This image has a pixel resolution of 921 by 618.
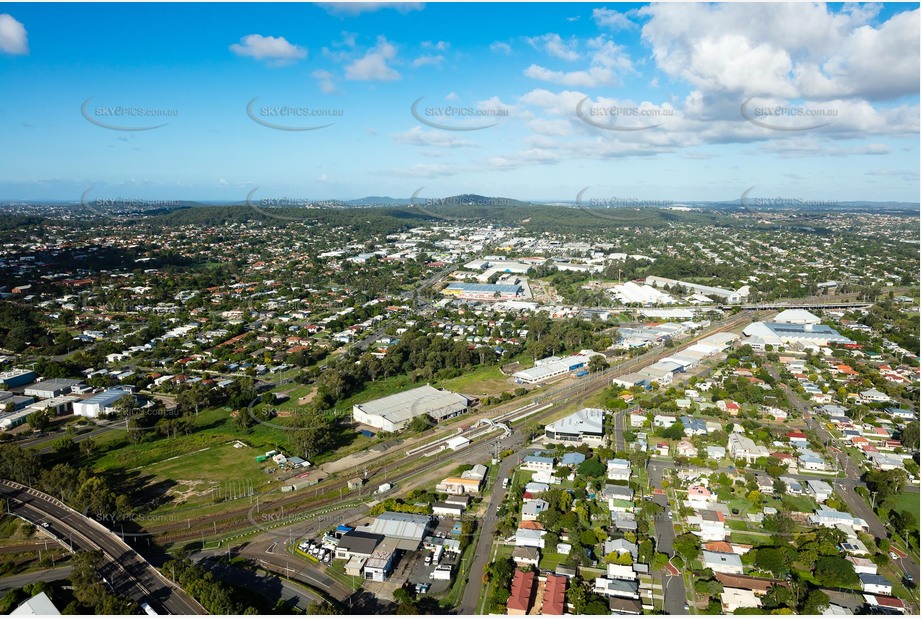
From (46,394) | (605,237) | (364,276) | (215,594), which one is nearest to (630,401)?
(215,594)

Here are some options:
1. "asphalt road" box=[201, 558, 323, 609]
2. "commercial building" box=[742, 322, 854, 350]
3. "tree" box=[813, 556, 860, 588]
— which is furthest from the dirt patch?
"commercial building" box=[742, 322, 854, 350]

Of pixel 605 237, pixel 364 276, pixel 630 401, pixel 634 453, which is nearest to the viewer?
pixel 634 453

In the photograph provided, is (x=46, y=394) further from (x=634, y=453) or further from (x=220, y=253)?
(x=220, y=253)

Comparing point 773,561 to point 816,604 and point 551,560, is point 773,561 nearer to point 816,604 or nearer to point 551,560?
point 816,604

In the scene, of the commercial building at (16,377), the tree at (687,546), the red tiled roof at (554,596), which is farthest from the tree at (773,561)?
the commercial building at (16,377)

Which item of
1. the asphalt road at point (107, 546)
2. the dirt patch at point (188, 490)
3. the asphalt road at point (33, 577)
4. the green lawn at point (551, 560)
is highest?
the asphalt road at point (107, 546)

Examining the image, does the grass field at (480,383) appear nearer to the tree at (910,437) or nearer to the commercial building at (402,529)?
the commercial building at (402,529)
